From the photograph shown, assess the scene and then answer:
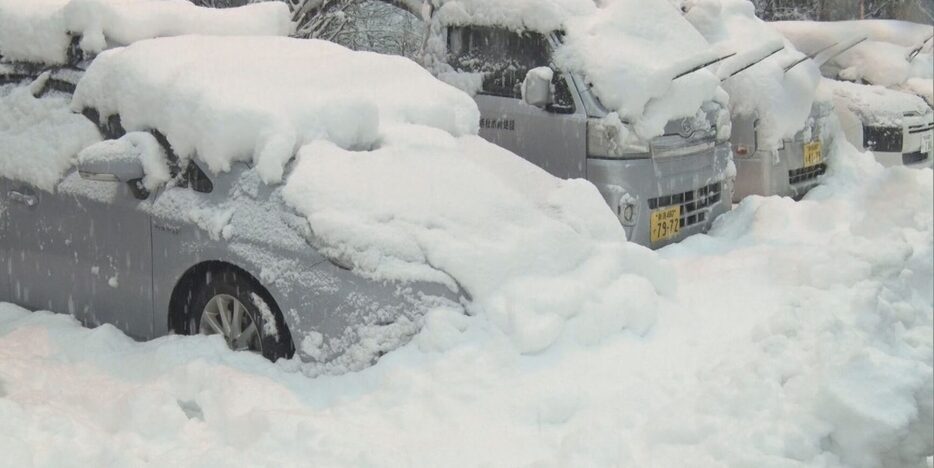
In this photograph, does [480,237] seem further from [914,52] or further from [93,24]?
[914,52]

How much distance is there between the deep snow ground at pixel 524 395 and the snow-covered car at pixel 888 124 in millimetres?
4817

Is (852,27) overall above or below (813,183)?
above

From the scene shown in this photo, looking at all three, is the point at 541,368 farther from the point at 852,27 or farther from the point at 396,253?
the point at 852,27

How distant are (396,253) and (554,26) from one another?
3.56 m

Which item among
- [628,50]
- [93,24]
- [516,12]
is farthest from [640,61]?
[93,24]

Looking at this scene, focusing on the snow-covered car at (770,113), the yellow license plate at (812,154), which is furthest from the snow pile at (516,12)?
the yellow license plate at (812,154)

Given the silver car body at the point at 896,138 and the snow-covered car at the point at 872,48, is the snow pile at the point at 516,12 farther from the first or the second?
the snow-covered car at the point at 872,48

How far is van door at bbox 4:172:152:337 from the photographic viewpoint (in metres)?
5.09

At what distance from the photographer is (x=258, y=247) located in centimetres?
462

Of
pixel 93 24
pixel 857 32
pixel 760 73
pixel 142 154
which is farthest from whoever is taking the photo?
pixel 857 32

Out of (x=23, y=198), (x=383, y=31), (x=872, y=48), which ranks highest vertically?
(x=383, y=31)

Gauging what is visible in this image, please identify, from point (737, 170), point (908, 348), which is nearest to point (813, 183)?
point (737, 170)

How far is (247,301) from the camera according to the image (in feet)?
15.3

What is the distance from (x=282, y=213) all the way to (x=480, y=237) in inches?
35.7
